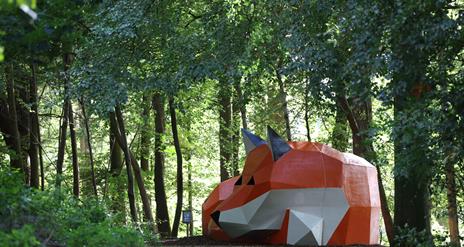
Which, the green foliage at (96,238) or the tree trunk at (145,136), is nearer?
the green foliage at (96,238)

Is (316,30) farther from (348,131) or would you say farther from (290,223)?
(348,131)

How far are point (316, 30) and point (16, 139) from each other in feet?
39.3

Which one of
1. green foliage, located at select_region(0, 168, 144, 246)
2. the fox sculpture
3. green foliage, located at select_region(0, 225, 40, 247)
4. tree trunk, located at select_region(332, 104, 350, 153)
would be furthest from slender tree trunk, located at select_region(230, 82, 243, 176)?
green foliage, located at select_region(0, 225, 40, 247)

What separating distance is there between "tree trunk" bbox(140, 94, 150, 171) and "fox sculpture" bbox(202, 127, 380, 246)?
26.4 feet

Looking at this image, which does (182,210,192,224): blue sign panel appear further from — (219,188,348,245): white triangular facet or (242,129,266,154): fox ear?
(219,188,348,245): white triangular facet

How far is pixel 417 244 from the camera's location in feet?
30.7

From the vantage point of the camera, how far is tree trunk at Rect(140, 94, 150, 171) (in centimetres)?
2252

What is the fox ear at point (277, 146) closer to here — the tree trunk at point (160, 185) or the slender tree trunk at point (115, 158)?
the tree trunk at point (160, 185)

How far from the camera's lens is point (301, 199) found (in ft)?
45.9

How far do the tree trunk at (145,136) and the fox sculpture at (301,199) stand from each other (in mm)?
8033

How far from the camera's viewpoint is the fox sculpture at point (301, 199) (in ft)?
45.7

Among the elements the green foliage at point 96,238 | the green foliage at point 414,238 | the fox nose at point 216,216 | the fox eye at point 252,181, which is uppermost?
the fox eye at point 252,181

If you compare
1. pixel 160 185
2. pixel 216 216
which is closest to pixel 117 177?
pixel 160 185

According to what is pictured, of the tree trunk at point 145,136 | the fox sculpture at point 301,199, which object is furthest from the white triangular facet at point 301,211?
the tree trunk at point 145,136
